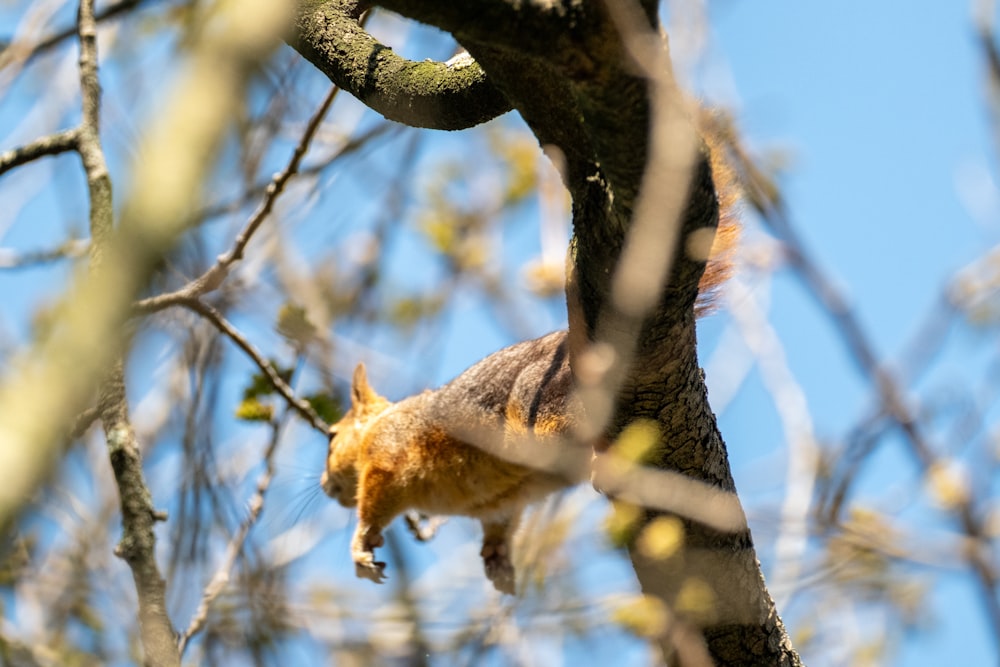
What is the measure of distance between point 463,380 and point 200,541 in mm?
1360

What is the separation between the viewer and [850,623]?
5219 millimetres

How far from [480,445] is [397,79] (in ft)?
5.12

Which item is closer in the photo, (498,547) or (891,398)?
(891,398)

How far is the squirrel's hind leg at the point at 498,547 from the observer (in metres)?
4.52

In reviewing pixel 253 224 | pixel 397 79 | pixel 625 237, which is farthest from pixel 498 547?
pixel 625 237

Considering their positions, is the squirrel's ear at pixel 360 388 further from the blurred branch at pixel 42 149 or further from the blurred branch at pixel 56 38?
the blurred branch at pixel 42 149

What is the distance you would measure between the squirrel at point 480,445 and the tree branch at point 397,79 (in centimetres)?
61

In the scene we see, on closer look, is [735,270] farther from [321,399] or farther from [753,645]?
[321,399]

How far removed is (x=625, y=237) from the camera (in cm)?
208

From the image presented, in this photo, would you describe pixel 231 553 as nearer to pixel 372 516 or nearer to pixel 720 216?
pixel 372 516

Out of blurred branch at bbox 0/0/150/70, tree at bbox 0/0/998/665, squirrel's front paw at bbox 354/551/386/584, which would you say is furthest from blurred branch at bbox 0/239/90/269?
squirrel's front paw at bbox 354/551/386/584

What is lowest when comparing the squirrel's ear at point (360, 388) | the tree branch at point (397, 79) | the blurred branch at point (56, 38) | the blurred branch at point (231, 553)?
the blurred branch at point (231, 553)

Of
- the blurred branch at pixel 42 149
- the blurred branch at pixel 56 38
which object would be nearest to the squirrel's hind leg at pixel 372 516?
the blurred branch at pixel 42 149

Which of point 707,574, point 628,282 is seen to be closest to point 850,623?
point 707,574
